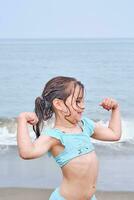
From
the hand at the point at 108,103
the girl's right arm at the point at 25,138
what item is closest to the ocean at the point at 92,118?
the hand at the point at 108,103

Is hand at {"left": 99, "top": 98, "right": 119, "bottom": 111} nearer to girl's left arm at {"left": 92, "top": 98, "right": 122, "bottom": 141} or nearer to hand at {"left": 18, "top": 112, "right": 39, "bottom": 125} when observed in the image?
girl's left arm at {"left": 92, "top": 98, "right": 122, "bottom": 141}

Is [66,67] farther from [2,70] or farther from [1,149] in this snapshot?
[1,149]

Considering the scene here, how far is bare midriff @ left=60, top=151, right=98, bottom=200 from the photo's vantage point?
107 inches

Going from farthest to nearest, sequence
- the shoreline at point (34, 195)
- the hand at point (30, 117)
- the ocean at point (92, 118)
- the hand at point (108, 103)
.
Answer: the ocean at point (92, 118)
the shoreline at point (34, 195)
the hand at point (108, 103)
the hand at point (30, 117)

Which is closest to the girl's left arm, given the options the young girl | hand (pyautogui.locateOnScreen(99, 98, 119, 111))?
hand (pyautogui.locateOnScreen(99, 98, 119, 111))

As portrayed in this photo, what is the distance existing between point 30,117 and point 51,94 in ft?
0.62

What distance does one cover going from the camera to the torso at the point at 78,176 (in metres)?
2.71

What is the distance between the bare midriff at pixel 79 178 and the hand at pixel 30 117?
26 cm

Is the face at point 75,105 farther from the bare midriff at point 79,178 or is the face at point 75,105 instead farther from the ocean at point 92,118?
the ocean at point 92,118

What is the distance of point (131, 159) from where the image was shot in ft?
24.6

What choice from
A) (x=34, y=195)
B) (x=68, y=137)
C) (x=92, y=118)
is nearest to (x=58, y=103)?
(x=68, y=137)

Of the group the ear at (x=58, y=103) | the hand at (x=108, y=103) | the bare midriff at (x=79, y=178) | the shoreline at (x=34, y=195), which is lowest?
the shoreline at (x=34, y=195)

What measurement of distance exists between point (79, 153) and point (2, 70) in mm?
29292

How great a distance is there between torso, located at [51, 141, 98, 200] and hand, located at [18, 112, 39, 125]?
188 mm
